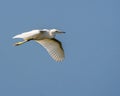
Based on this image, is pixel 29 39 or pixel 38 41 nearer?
pixel 29 39

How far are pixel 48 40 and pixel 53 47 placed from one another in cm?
41

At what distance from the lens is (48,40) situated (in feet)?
108

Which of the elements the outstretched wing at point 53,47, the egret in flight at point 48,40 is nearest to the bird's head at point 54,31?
the egret in flight at point 48,40

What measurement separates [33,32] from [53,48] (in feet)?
7.86

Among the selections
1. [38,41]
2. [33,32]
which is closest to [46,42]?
[38,41]

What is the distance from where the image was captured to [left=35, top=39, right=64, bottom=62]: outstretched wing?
32500mm

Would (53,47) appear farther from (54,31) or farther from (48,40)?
(54,31)

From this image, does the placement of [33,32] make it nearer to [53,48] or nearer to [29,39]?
[29,39]

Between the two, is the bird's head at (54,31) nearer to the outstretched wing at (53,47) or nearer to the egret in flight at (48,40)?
the egret in flight at (48,40)

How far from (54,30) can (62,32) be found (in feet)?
1.46

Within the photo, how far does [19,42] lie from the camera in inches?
1234

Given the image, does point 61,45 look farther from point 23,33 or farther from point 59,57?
point 23,33

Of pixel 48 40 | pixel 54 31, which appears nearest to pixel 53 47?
pixel 48 40

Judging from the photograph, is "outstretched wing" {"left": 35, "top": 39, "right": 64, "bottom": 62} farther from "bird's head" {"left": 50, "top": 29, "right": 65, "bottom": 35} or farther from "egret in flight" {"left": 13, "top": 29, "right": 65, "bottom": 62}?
"bird's head" {"left": 50, "top": 29, "right": 65, "bottom": 35}
